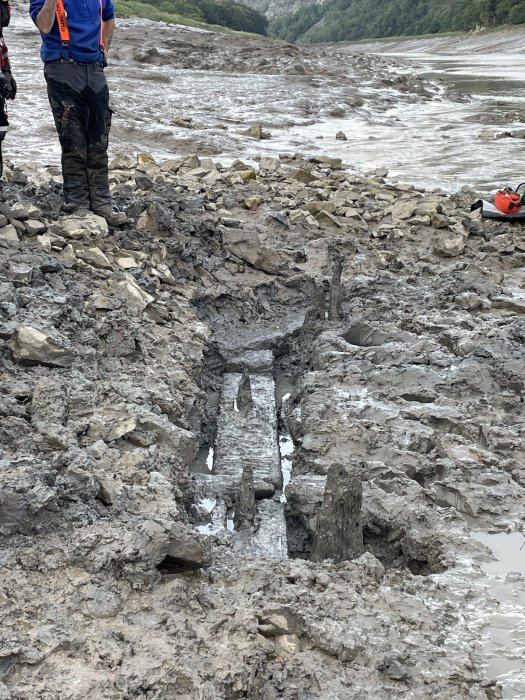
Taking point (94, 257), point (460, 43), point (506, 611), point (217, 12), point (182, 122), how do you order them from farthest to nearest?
point (217, 12)
point (460, 43)
point (182, 122)
point (94, 257)
point (506, 611)

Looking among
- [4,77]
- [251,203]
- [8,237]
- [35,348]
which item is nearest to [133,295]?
[8,237]

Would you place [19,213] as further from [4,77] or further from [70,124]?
[4,77]

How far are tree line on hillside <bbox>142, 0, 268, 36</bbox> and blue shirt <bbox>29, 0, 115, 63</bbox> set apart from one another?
47.1 metres

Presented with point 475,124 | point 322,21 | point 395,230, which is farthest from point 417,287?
point 322,21

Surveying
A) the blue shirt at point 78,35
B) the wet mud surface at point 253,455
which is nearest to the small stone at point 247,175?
the wet mud surface at point 253,455

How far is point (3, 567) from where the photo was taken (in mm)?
2398

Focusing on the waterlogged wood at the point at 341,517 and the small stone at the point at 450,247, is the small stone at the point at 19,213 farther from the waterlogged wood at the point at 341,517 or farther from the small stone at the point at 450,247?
the small stone at the point at 450,247

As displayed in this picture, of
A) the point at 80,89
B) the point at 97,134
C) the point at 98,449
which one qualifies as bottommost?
the point at 98,449

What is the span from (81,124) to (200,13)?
53786 millimetres

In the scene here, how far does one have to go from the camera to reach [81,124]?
17.1ft

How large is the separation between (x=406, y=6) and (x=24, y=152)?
294ft

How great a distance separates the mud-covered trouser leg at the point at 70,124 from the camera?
16.4 feet

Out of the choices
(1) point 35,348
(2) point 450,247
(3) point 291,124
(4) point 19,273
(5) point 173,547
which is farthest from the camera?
(3) point 291,124

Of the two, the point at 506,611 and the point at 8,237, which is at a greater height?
the point at 8,237
